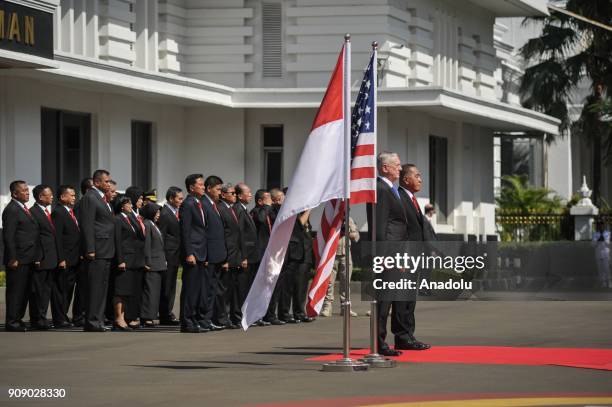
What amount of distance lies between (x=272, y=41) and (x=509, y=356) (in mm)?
22585

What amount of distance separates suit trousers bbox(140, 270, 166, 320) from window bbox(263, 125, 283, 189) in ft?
55.3

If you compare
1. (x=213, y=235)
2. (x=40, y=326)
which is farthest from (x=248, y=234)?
(x=40, y=326)

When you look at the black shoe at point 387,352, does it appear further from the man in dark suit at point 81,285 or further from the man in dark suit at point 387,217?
the man in dark suit at point 81,285

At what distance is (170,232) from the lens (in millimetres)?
22625

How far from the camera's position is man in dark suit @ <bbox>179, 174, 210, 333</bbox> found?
21016mm

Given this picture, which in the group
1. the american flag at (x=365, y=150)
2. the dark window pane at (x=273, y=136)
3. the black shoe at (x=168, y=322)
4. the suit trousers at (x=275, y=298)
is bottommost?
the black shoe at (x=168, y=322)

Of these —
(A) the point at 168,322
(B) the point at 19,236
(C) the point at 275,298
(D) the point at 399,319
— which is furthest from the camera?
(C) the point at 275,298

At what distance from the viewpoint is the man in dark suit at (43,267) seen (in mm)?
21469

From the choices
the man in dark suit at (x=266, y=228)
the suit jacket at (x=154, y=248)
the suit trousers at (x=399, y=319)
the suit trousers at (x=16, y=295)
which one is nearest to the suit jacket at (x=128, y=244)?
the suit jacket at (x=154, y=248)

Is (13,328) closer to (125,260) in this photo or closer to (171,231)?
(125,260)

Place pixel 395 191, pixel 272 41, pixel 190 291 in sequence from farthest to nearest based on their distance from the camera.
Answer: pixel 272 41, pixel 190 291, pixel 395 191

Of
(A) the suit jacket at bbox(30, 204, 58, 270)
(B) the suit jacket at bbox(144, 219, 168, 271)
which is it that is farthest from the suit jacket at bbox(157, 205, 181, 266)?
(A) the suit jacket at bbox(30, 204, 58, 270)

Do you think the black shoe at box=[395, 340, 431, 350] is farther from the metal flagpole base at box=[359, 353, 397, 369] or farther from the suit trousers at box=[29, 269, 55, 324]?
the suit trousers at box=[29, 269, 55, 324]

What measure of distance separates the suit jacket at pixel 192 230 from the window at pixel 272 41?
1762 centimetres
